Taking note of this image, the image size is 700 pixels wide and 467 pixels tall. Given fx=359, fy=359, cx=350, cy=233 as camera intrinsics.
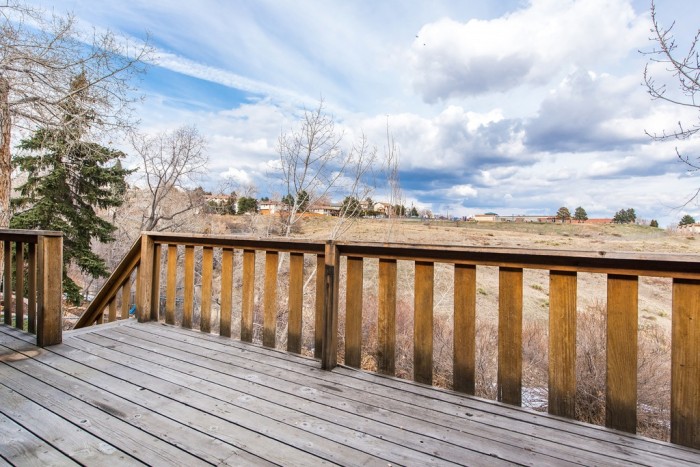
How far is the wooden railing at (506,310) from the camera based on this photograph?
154cm

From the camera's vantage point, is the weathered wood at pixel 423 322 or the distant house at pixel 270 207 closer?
the weathered wood at pixel 423 322

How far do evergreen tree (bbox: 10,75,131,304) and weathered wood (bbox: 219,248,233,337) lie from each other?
27.5ft

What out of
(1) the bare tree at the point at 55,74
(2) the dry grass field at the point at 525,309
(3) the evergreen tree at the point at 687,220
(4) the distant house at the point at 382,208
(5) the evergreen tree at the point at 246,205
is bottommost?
(2) the dry grass field at the point at 525,309

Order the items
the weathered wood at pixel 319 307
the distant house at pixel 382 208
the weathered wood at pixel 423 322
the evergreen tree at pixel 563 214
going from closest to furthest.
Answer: the weathered wood at pixel 423 322 → the weathered wood at pixel 319 307 → the distant house at pixel 382 208 → the evergreen tree at pixel 563 214

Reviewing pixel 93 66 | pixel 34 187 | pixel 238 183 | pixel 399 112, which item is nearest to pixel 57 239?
pixel 399 112

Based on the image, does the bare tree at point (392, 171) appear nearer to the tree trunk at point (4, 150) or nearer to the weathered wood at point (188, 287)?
the weathered wood at point (188, 287)

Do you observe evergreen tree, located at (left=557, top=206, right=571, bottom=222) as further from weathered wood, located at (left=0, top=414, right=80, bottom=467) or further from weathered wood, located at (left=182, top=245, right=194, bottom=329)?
weathered wood, located at (left=0, top=414, right=80, bottom=467)

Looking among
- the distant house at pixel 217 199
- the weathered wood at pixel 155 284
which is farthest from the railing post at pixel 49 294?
the distant house at pixel 217 199

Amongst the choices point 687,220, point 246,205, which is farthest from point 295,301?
point 246,205

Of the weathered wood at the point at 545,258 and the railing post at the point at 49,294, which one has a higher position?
the weathered wood at the point at 545,258

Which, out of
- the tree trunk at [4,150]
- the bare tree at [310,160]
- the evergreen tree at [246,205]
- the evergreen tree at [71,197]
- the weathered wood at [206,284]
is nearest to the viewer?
the weathered wood at [206,284]

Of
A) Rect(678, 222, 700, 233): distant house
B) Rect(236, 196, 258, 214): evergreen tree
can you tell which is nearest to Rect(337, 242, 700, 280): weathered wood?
Rect(678, 222, 700, 233): distant house

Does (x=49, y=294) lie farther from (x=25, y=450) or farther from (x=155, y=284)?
(x=25, y=450)

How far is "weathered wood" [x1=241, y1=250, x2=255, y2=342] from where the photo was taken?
9.07ft
